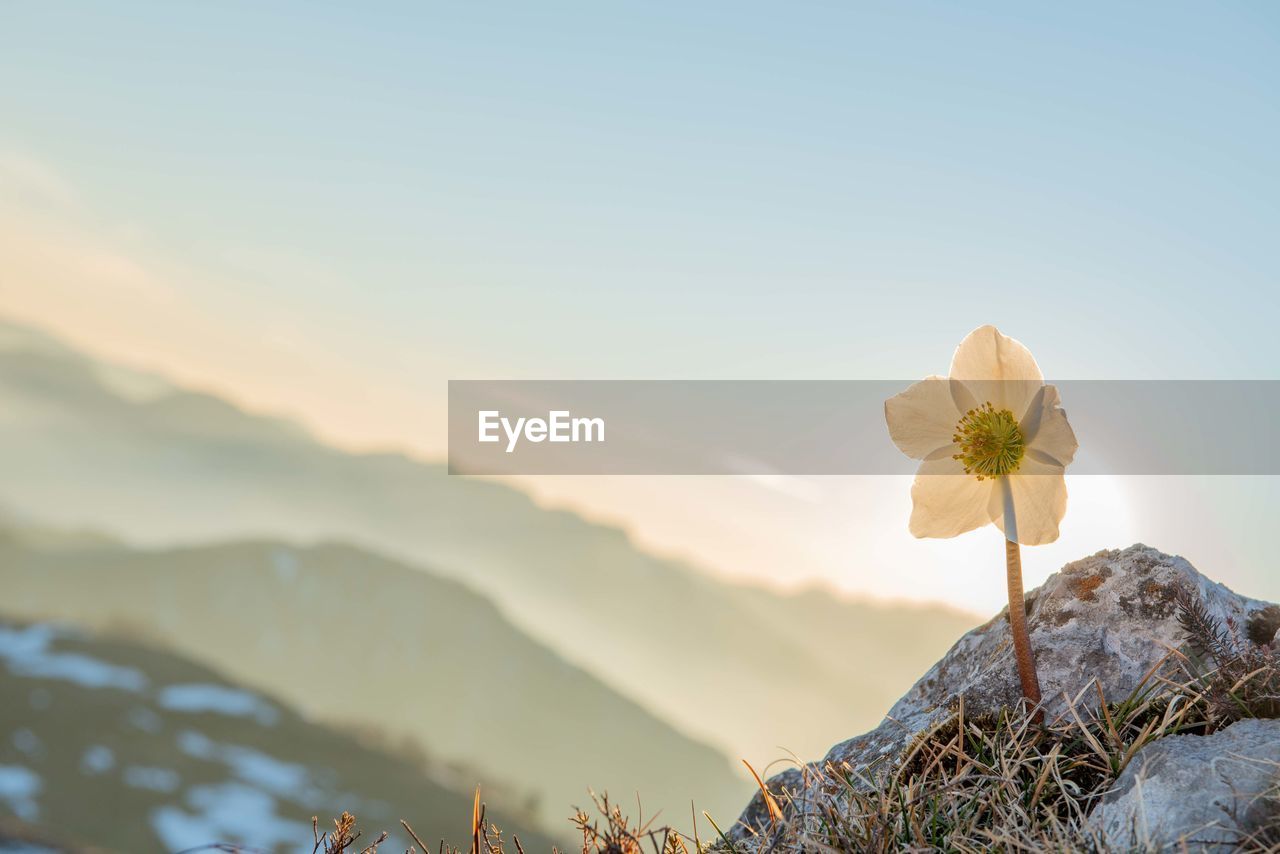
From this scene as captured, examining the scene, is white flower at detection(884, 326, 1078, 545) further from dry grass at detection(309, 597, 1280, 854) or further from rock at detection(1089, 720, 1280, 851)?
rock at detection(1089, 720, 1280, 851)

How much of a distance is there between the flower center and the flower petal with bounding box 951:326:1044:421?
6 cm

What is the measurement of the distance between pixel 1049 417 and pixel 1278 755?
1.53 meters

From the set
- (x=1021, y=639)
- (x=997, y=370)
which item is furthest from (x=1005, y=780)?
(x=997, y=370)

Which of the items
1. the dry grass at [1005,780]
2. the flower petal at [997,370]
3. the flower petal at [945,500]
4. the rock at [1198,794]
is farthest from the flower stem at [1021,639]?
the flower petal at [997,370]

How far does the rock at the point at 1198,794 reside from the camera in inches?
111

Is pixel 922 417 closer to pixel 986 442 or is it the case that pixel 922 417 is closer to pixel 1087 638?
pixel 986 442

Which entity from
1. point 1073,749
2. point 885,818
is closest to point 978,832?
point 885,818

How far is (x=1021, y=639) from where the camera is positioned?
13.0 feet

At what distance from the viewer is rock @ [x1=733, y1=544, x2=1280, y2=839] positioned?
13.6ft

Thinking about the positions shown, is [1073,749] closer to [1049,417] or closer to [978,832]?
[978,832]

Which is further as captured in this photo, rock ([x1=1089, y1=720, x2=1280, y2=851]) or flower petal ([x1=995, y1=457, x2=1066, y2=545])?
flower petal ([x1=995, y1=457, x2=1066, y2=545])

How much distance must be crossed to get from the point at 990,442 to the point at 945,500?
356mm

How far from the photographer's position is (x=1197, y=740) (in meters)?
3.30

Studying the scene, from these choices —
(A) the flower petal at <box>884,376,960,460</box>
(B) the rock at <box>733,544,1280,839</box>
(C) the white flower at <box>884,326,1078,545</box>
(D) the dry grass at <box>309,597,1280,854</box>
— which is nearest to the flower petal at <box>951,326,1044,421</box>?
(C) the white flower at <box>884,326,1078,545</box>
